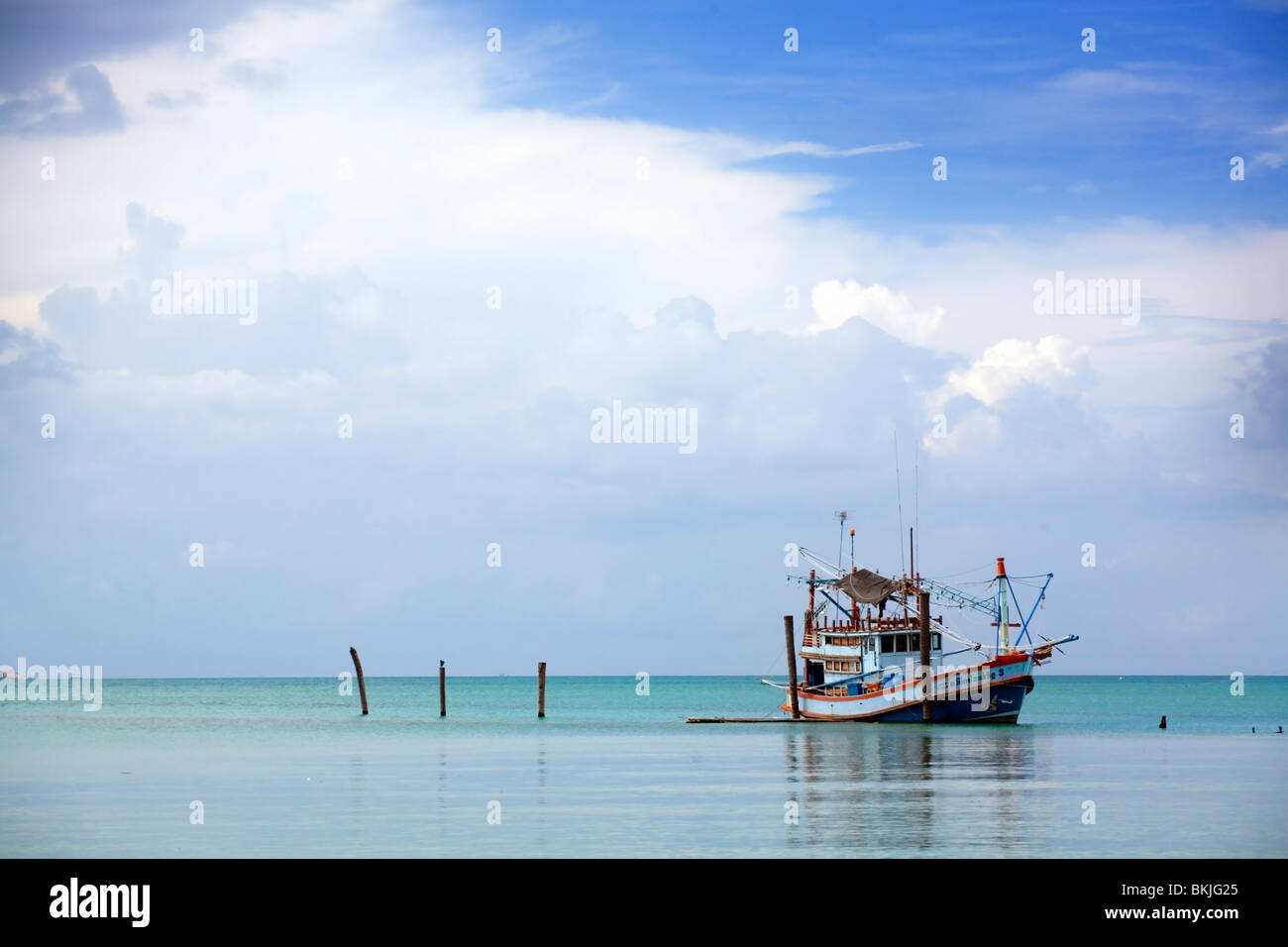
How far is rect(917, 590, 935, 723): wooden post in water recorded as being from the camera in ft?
234

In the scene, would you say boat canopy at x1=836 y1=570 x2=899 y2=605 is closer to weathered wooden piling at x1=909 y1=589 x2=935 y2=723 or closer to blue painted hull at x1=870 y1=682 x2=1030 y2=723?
→ weathered wooden piling at x1=909 y1=589 x2=935 y2=723

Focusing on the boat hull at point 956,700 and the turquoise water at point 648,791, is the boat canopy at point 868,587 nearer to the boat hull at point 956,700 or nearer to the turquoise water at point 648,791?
the boat hull at point 956,700

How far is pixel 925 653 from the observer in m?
72.2

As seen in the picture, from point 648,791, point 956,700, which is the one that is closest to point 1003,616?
point 956,700

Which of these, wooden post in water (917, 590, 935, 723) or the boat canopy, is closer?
wooden post in water (917, 590, 935, 723)

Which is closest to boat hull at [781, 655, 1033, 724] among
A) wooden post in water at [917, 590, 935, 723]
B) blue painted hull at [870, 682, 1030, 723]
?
blue painted hull at [870, 682, 1030, 723]

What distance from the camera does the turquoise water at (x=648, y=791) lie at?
30.0 m

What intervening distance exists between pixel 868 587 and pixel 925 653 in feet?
18.0

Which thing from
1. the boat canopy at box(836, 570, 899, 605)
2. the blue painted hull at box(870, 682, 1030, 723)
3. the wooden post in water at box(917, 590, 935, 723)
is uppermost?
the boat canopy at box(836, 570, 899, 605)
